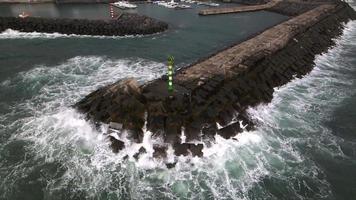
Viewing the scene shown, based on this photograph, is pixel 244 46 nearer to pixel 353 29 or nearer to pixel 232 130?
pixel 232 130

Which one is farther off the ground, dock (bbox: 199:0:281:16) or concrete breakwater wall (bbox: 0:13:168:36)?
dock (bbox: 199:0:281:16)

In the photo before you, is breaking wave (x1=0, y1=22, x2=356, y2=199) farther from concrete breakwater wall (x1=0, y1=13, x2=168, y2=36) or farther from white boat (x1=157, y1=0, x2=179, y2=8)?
white boat (x1=157, y1=0, x2=179, y2=8)

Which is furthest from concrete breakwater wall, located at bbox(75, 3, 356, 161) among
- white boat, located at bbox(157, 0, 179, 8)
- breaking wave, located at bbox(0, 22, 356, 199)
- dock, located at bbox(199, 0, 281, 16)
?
white boat, located at bbox(157, 0, 179, 8)

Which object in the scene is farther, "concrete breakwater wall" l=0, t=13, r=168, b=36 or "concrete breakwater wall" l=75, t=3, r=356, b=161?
"concrete breakwater wall" l=0, t=13, r=168, b=36

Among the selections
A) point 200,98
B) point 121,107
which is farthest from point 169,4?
point 121,107

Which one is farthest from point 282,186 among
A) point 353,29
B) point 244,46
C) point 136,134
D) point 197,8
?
point 197,8

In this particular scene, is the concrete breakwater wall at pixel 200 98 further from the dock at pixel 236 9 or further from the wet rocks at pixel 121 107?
the dock at pixel 236 9
